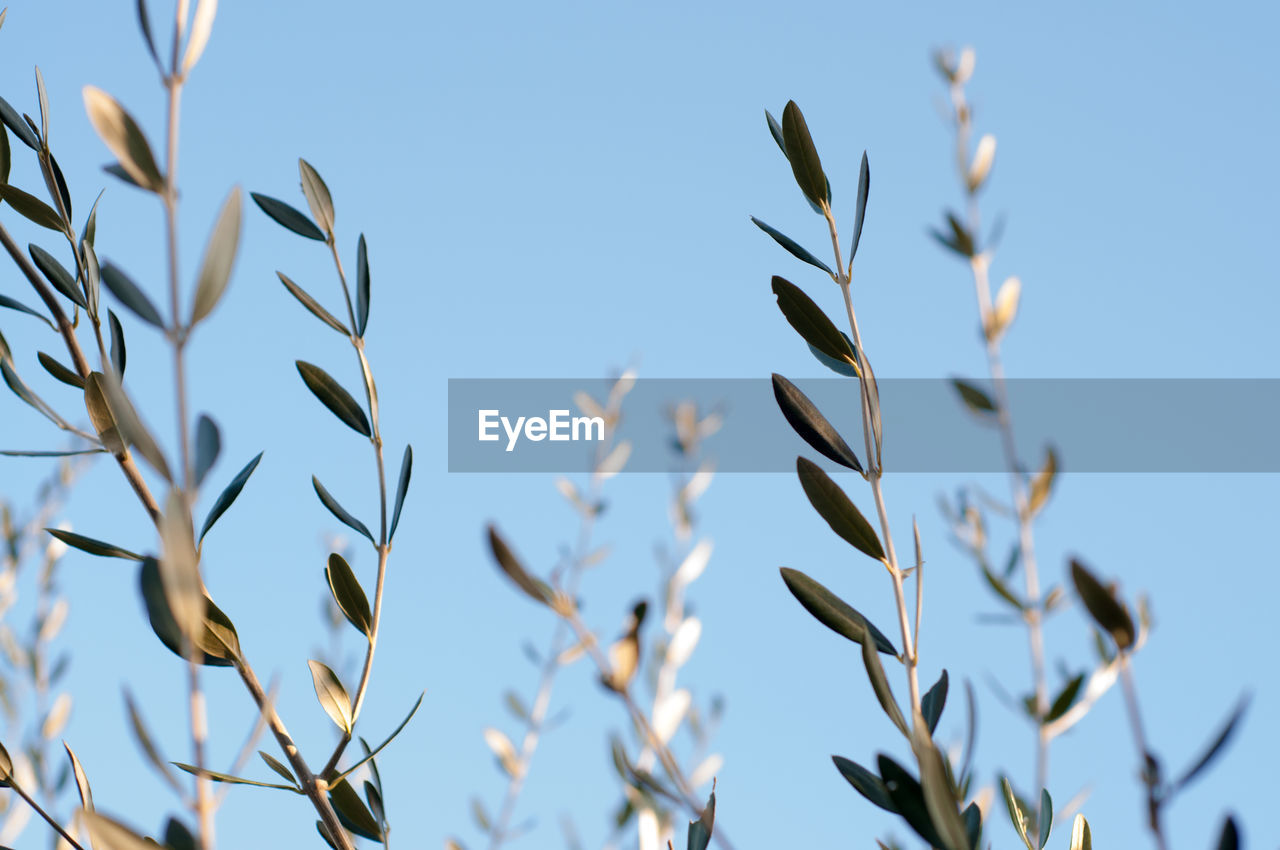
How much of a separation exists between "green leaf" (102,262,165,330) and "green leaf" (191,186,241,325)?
49mm

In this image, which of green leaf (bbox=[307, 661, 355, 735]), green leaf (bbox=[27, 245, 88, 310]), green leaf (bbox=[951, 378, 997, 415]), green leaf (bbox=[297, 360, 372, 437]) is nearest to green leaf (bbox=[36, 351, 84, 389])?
green leaf (bbox=[27, 245, 88, 310])

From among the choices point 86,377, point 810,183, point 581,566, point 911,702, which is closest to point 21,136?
point 86,377

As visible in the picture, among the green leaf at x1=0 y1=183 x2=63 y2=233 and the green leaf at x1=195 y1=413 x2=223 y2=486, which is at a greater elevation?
the green leaf at x1=0 y1=183 x2=63 y2=233

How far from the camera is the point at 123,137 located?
1.49 ft

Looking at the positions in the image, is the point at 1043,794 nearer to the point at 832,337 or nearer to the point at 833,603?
the point at 833,603

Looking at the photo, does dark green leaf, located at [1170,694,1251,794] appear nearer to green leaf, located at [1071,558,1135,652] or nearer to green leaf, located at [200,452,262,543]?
green leaf, located at [1071,558,1135,652]

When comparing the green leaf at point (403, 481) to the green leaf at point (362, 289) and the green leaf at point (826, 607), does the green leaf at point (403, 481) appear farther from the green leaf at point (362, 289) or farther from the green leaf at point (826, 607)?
the green leaf at point (826, 607)

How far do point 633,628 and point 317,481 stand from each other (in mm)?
374

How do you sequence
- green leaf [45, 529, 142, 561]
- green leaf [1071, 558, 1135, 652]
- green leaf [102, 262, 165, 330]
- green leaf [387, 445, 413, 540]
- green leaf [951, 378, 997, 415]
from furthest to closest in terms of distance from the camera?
green leaf [951, 378, 997, 415] → green leaf [387, 445, 413, 540] → green leaf [45, 529, 142, 561] → green leaf [102, 262, 165, 330] → green leaf [1071, 558, 1135, 652]

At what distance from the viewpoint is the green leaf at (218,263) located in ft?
1.39

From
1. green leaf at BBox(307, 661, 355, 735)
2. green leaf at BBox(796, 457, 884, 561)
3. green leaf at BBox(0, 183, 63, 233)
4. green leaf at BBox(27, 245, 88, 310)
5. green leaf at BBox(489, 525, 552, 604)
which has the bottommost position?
green leaf at BBox(307, 661, 355, 735)

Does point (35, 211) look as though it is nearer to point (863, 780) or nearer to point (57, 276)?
point (57, 276)

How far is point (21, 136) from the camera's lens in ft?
2.22

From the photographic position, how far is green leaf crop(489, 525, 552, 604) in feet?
1.26
